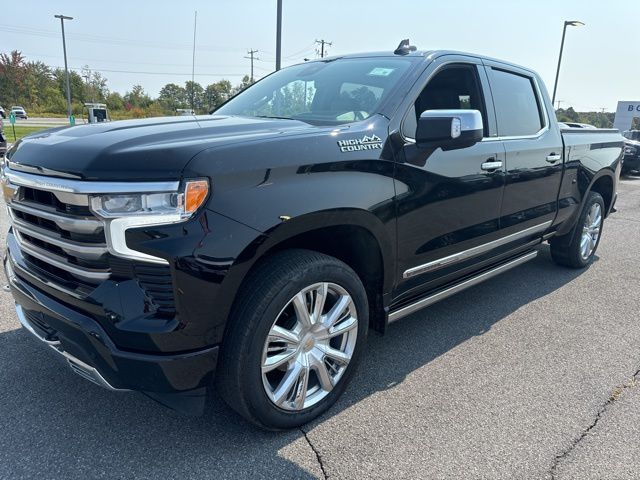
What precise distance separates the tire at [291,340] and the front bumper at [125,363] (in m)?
0.15

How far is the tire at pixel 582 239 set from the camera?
508 cm

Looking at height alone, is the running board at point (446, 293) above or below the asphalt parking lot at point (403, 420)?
above

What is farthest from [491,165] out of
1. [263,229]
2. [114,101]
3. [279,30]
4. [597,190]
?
[114,101]

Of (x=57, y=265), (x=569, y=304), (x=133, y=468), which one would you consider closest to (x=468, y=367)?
(x=569, y=304)

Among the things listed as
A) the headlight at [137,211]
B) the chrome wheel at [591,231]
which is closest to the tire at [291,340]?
A: the headlight at [137,211]

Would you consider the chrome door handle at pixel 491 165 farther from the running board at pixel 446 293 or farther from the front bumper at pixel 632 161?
the front bumper at pixel 632 161

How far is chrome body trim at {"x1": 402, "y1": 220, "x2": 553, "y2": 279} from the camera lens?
3.00 metres

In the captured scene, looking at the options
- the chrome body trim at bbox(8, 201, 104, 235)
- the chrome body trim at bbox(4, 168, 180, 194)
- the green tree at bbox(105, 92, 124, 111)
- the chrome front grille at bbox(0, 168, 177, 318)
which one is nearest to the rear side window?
the chrome body trim at bbox(4, 168, 180, 194)

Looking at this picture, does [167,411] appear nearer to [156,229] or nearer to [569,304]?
[156,229]

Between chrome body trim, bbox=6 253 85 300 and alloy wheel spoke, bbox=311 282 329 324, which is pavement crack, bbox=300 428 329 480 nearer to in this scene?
alloy wheel spoke, bbox=311 282 329 324

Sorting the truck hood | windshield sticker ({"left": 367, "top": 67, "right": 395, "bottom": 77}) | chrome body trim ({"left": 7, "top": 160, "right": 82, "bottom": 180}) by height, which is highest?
windshield sticker ({"left": 367, "top": 67, "right": 395, "bottom": 77})

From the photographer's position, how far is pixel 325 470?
2199 mm

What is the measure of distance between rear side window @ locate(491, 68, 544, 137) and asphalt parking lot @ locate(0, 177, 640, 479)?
1.56m

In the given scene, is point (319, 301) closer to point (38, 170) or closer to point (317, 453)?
point (317, 453)
